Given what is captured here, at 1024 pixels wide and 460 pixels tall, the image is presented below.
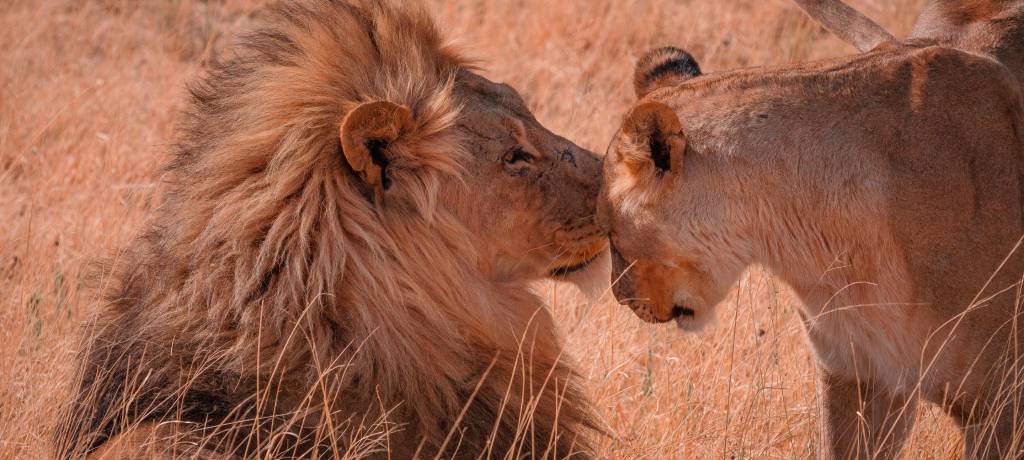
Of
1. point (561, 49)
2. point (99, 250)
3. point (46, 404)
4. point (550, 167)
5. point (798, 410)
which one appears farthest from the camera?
point (561, 49)

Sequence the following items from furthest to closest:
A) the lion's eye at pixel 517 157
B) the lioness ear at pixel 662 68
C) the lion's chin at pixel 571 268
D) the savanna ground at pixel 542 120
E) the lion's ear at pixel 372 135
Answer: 1. the savanna ground at pixel 542 120
2. the lioness ear at pixel 662 68
3. the lion's chin at pixel 571 268
4. the lion's eye at pixel 517 157
5. the lion's ear at pixel 372 135

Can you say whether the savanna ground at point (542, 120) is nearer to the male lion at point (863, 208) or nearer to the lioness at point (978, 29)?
the male lion at point (863, 208)

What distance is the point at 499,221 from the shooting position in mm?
3209

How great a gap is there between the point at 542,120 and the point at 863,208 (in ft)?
14.6

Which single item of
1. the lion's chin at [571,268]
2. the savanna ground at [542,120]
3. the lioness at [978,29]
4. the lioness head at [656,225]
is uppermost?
the lioness at [978,29]

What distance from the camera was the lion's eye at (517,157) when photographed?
323cm

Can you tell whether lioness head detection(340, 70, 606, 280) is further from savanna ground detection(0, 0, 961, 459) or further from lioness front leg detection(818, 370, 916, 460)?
lioness front leg detection(818, 370, 916, 460)

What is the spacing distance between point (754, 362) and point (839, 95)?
1765 millimetres

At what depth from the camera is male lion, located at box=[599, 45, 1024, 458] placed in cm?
291

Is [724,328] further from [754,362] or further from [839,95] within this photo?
[839,95]

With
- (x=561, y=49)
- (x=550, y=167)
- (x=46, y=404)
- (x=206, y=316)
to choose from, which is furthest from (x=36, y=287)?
(x=561, y=49)

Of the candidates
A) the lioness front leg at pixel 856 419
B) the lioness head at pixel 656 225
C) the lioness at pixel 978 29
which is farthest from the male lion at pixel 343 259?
the lioness at pixel 978 29

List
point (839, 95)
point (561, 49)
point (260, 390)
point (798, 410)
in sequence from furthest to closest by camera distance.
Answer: point (561, 49)
point (798, 410)
point (839, 95)
point (260, 390)

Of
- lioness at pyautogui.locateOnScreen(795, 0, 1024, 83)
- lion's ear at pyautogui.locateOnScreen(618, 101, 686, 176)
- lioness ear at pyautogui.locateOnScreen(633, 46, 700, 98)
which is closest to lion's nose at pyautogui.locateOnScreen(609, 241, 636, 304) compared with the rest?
lion's ear at pyautogui.locateOnScreen(618, 101, 686, 176)
